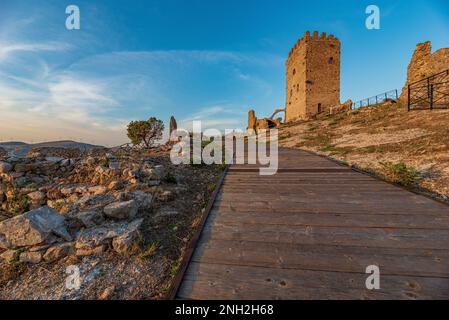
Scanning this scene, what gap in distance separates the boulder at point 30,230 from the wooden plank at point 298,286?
2.13 m

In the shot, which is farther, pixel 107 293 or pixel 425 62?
pixel 425 62

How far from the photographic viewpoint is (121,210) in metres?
2.98

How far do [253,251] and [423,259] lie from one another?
1656 mm

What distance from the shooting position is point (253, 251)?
1986 mm

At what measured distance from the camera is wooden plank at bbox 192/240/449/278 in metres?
1.71

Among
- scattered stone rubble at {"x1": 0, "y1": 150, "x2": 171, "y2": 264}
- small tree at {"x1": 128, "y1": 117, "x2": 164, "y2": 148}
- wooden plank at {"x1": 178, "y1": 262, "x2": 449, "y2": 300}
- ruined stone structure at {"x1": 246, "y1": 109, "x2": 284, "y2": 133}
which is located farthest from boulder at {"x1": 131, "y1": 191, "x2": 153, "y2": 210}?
ruined stone structure at {"x1": 246, "y1": 109, "x2": 284, "y2": 133}

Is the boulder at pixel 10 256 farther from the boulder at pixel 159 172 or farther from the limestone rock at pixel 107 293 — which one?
the boulder at pixel 159 172

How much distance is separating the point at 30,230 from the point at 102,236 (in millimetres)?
964

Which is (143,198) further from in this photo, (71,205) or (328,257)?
(328,257)

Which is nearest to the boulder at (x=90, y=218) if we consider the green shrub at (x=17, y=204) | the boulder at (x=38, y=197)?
the boulder at (x=38, y=197)

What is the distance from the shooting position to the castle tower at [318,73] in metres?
26.7

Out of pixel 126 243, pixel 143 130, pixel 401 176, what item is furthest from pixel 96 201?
pixel 143 130
